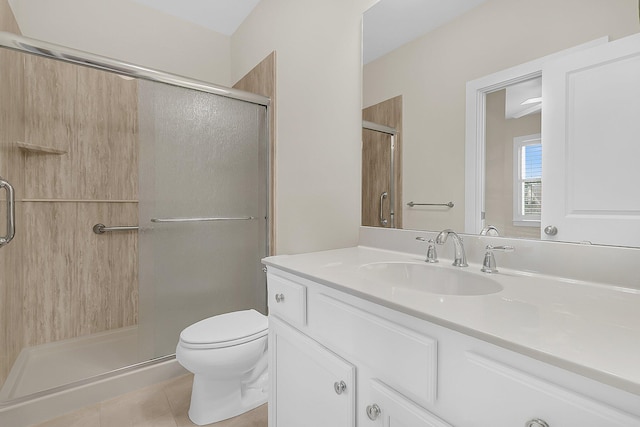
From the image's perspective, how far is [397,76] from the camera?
1393mm

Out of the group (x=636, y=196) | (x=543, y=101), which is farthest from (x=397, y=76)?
(x=636, y=196)

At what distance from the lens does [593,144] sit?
0.82m

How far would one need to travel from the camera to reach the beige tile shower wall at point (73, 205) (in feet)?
6.13

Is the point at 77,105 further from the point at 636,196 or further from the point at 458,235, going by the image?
the point at 636,196

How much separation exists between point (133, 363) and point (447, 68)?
7.18 feet

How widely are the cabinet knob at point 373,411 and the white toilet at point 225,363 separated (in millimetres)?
795

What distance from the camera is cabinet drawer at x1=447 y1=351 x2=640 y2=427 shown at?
413mm

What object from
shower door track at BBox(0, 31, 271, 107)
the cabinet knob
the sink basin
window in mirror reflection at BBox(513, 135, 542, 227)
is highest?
shower door track at BBox(0, 31, 271, 107)

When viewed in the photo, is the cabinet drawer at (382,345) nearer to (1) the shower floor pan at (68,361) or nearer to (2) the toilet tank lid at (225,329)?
(2) the toilet tank lid at (225,329)

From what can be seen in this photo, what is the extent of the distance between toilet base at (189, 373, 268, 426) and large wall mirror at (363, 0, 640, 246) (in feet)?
3.67

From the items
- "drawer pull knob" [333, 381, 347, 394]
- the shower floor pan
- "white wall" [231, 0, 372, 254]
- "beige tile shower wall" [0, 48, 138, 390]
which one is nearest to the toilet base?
the shower floor pan

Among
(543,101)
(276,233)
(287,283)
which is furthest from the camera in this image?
(276,233)

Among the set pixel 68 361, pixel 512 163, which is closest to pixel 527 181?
pixel 512 163

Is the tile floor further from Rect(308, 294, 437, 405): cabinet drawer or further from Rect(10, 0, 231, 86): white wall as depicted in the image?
Rect(10, 0, 231, 86): white wall
